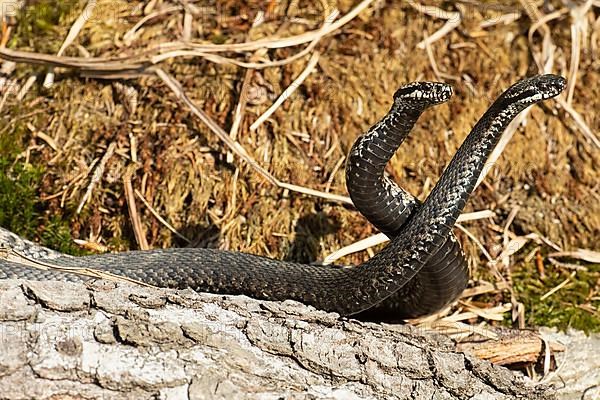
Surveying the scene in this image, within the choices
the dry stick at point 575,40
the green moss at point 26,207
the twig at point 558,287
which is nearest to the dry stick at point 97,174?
the green moss at point 26,207

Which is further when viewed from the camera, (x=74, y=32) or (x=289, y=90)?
(x=74, y=32)

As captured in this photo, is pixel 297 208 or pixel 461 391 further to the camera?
pixel 297 208

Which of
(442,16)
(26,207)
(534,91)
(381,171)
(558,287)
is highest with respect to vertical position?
(442,16)

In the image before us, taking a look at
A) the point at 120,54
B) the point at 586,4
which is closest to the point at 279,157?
the point at 120,54

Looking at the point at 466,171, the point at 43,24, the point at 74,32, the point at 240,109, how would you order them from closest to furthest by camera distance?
the point at 466,171, the point at 240,109, the point at 74,32, the point at 43,24

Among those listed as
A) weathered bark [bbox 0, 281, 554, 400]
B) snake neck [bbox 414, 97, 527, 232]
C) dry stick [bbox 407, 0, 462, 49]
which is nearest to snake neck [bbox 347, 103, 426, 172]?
snake neck [bbox 414, 97, 527, 232]

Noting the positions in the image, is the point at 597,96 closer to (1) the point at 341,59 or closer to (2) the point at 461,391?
(1) the point at 341,59

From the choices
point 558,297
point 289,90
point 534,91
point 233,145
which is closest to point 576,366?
point 558,297

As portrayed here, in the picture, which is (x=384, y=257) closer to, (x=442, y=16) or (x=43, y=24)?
(x=442, y=16)
